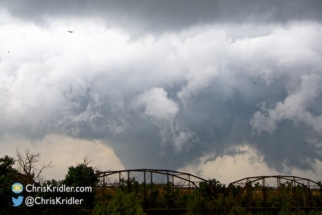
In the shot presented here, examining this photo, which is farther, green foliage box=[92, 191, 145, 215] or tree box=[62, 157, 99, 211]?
tree box=[62, 157, 99, 211]

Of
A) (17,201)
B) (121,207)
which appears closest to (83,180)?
(17,201)

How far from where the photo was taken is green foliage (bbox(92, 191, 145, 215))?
81.6ft

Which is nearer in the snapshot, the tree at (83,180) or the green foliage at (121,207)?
the green foliage at (121,207)

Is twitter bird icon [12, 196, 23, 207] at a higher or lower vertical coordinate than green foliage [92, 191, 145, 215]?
higher

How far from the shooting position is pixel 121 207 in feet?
83.6

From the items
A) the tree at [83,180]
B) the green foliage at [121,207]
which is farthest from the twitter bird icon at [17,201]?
the green foliage at [121,207]

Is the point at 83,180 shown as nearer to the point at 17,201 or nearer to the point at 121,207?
the point at 17,201

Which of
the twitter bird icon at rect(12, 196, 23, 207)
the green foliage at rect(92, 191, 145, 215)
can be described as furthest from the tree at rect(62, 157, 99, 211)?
the green foliage at rect(92, 191, 145, 215)

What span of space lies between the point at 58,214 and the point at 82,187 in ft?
14.0

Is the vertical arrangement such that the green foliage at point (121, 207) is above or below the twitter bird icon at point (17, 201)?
below

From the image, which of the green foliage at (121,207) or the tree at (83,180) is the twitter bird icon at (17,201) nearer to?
the tree at (83,180)

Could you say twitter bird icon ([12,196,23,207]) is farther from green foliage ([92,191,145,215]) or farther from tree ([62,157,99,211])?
green foliage ([92,191,145,215])

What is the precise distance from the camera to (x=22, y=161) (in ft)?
131

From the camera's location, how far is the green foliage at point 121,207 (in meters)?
24.9
